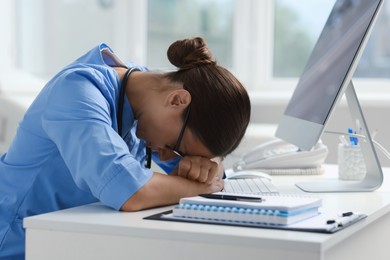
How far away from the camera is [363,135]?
176 centimetres

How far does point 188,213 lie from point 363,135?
73cm

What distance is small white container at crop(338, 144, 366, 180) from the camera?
1.95 metres

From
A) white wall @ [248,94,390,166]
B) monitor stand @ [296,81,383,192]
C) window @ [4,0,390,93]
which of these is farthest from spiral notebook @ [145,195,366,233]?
window @ [4,0,390,93]

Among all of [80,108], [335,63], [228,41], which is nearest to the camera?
[80,108]

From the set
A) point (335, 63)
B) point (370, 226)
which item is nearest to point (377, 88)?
point (335, 63)

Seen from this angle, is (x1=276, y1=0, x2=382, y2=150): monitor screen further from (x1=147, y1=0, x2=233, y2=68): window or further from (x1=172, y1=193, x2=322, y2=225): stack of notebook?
(x1=147, y1=0, x2=233, y2=68): window

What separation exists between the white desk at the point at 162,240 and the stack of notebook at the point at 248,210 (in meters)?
0.04

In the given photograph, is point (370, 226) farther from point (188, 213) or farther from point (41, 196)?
point (41, 196)

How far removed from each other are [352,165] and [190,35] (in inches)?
77.1

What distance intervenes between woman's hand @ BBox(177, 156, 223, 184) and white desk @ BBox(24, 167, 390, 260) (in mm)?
174

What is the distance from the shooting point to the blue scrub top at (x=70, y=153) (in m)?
1.27

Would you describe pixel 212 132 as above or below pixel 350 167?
above

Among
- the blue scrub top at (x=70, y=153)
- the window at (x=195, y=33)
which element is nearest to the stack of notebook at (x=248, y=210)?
the blue scrub top at (x=70, y=153)

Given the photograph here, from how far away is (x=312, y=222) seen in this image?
1157mm
